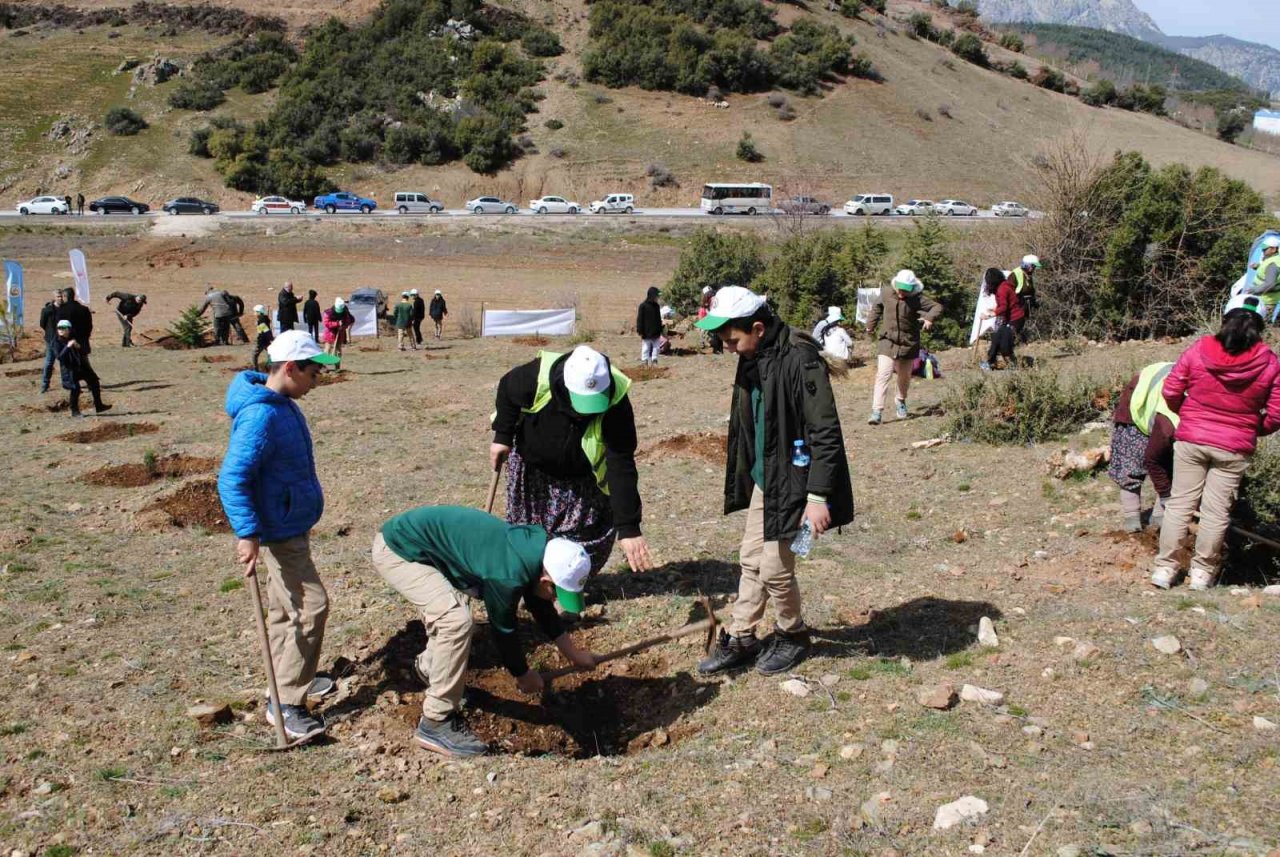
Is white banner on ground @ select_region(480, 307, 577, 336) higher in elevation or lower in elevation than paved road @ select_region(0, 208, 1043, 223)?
lower

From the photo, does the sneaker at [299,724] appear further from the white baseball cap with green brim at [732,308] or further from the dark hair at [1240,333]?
the dark hair at [1240,333]

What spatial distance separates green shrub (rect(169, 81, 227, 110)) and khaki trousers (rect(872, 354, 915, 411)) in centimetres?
6011

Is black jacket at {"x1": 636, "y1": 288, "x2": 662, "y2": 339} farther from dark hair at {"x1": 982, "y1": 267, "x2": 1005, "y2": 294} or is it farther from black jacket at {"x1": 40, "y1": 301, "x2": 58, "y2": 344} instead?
black jacket at {"x1": 40, "y1": 301, "x2": 58, "y2": 344}

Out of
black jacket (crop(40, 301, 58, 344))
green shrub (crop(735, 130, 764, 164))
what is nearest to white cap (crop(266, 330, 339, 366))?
black jacket (crop(40, 301, 58, 344))

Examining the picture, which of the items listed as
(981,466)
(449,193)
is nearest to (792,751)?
(981,466)

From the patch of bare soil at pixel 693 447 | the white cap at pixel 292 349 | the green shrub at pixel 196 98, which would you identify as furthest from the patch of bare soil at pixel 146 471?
the green shrub at pixel 196 98

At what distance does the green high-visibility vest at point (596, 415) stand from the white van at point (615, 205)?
144 feet

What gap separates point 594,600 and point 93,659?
A: 2.83 m

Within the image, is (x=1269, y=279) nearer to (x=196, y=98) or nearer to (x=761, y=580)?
(x=761, y=580)

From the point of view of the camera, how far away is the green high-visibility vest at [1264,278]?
33.1 feet

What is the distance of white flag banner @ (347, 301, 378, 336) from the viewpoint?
22953 millimetres

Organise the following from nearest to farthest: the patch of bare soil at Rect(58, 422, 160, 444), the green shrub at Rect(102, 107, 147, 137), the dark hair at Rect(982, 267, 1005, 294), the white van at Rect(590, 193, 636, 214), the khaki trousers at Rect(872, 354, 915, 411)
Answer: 1. the khaki trousers at Rect(872, 354, 915, 411)
2. the patch of bare soil at Rect(58, 422, 160, 444)
3. the dark hair at Rect(982, 267, 1005, 294)
4. the white van at Rect(590, 193, 636, 214)
5. the green shrub at Rect(102, 107, 147, 137)

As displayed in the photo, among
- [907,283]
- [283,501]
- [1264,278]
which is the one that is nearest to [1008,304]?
[1264,278]

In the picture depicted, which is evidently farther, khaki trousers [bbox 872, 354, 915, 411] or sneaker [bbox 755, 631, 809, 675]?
khaki trousers [bbox 872, 354, 915, 411]
